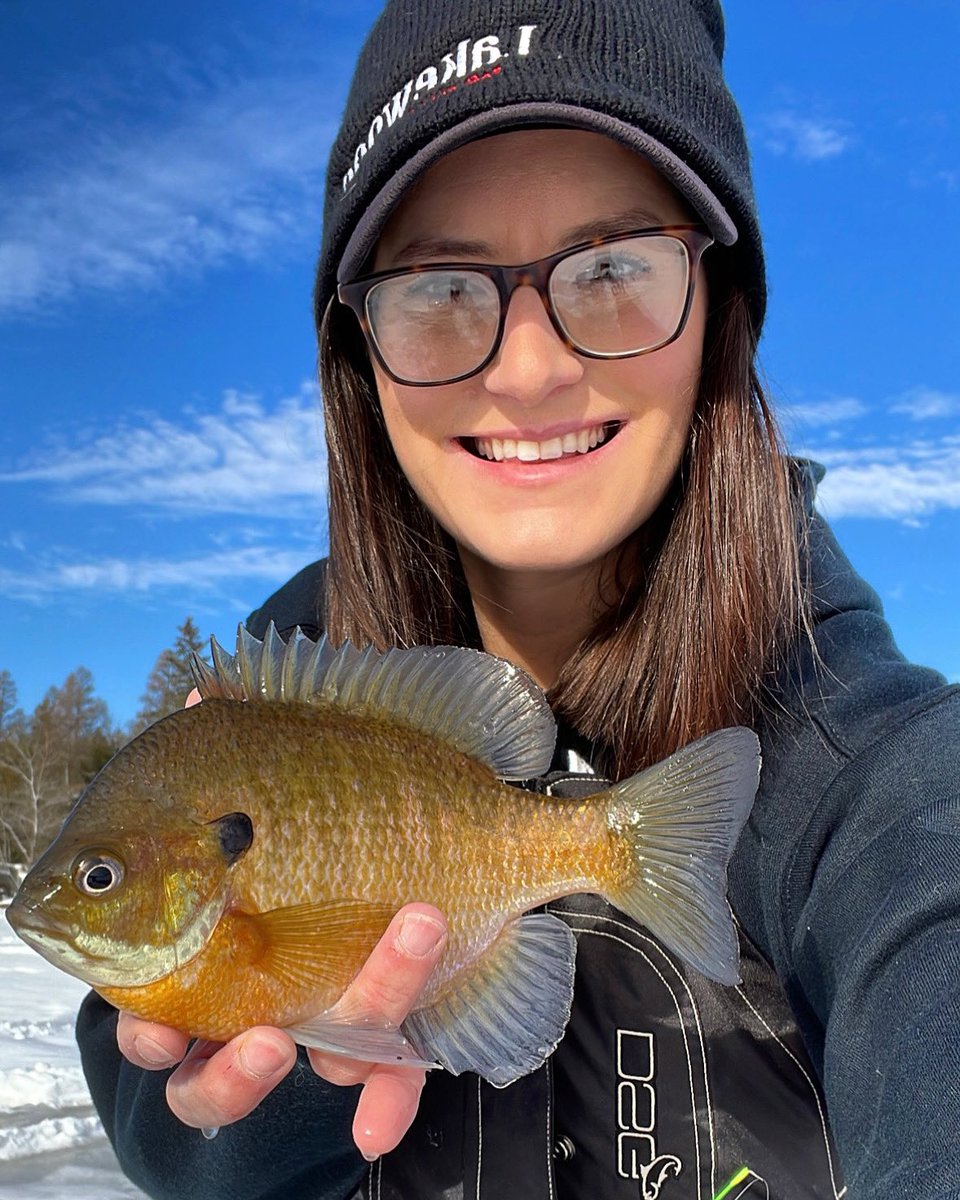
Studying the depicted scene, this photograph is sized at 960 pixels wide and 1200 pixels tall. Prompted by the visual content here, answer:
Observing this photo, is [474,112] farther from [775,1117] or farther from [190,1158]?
[190,1158]

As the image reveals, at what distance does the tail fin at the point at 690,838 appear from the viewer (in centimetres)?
154

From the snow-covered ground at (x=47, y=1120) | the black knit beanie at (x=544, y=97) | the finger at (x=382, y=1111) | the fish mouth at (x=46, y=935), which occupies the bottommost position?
the snow-covered ground at (x=47, y=1120)

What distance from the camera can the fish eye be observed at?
4.70 ft

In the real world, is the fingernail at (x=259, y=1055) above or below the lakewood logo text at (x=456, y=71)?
below

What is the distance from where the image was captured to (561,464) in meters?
1.98

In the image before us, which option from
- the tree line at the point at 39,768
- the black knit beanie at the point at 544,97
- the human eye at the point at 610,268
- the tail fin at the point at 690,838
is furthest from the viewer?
the tree line at the point at 39,768

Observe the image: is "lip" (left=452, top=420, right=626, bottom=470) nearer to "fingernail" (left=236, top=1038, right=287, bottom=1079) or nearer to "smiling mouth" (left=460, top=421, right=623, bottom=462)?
"smiling mouth" (left=460, top=421, right=623, bottom=462)

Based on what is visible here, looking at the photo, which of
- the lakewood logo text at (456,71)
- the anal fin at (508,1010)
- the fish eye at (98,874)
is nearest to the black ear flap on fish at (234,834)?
the fish eye at (98,874)

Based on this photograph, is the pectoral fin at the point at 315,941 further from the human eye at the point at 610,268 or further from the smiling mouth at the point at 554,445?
the human eye at the point at 610,268

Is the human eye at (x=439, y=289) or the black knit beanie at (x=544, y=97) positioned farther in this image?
the human eye at (x=439, y=289)

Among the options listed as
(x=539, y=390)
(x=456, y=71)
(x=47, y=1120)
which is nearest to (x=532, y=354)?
(x=539, y=390)

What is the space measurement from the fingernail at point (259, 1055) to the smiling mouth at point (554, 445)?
1186 mm

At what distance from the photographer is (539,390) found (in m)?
1.90

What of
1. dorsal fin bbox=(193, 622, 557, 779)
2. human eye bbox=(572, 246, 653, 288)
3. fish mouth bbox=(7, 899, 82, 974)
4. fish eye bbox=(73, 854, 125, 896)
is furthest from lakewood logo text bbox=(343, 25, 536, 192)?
fish mouth bbox=(7, 899, 82, 974)
